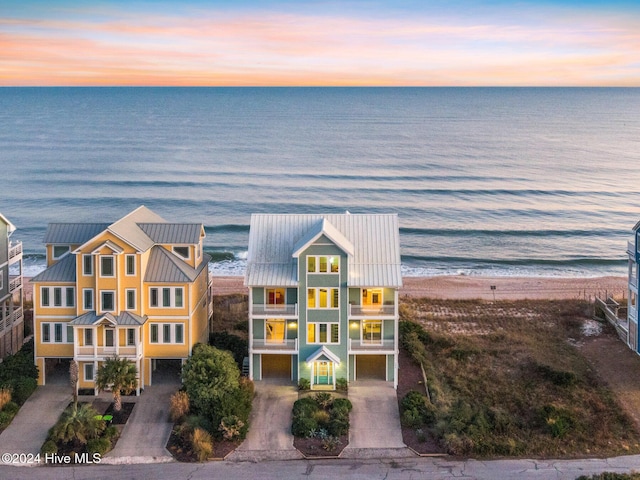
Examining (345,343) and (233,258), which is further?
(233,258)

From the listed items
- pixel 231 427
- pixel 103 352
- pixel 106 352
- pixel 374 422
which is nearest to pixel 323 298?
pixel 374 422

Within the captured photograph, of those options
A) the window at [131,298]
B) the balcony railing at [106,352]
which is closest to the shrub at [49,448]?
the balcony railing at [106,352]

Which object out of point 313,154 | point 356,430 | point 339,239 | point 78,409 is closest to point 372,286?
point 339,239

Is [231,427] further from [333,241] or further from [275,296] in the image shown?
[333,241]

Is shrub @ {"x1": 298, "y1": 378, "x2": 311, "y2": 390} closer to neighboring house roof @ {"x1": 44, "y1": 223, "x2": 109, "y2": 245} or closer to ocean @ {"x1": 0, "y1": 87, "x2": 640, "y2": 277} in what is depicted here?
neighboring house roof @ {"x1": 44, "y1": 223, "x2": 109, "y2": 245}

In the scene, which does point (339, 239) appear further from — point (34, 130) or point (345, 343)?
point (34, 130)

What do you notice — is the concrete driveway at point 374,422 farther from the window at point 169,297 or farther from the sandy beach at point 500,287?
the sandy beach at point 500,287
